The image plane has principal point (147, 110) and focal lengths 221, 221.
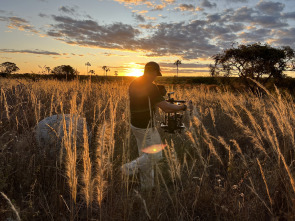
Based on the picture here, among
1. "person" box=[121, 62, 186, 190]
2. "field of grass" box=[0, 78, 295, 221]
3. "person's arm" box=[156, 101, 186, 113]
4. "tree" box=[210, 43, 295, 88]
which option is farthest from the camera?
"tree" box=[210, 43, 295, 88]

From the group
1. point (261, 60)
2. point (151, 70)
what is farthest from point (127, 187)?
point (261, 60)

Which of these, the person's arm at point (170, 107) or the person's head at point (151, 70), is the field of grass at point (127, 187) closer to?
the person's arm at point (170, 107)

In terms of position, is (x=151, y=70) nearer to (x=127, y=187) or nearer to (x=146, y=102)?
(x=146, y=102)

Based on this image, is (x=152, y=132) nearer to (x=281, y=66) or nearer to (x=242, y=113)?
(x=242, y=113)

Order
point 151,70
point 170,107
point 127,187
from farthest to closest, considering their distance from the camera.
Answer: point 151,70
point 170,107
point 127,187

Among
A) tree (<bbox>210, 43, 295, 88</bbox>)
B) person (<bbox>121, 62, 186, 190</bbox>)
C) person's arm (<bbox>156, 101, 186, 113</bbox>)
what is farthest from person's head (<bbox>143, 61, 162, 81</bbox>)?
tree (<bbox>210, 43, 295, 88</bbox>)

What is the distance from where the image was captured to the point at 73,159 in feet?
4.22

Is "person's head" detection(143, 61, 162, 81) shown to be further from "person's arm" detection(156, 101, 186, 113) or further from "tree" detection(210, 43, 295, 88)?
"tree" detection(210, 43, 295, 88)

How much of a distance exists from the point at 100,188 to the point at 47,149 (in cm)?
199

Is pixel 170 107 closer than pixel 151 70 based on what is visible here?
Yes

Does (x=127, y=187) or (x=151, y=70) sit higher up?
(x=151, y=70)

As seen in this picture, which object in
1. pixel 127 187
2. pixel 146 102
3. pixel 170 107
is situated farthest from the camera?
pixel 146 102

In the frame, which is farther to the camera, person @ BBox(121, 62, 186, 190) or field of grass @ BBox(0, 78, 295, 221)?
person @ BBox(121, 62, 186, 190)

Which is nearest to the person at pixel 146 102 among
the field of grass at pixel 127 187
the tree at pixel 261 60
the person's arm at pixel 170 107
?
the person's arm at pixel 170 107
